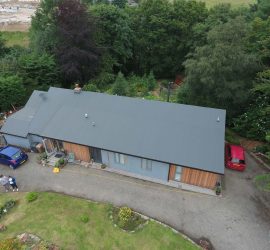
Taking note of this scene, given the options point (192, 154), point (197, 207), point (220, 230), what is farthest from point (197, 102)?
point (220, 230)

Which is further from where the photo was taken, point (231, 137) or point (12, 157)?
point (231, 137)

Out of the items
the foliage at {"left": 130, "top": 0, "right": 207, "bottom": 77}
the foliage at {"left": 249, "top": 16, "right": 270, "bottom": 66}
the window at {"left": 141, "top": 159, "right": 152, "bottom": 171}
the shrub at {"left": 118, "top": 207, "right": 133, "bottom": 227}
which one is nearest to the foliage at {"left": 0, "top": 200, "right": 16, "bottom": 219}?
the shrub at {"left": 118, "top": 207, "right": 133, "bottom": 227}

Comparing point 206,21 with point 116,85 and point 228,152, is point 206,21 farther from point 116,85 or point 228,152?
point 228,152

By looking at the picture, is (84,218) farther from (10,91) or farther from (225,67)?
(10,91)

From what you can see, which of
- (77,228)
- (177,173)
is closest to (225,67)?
(177,173)

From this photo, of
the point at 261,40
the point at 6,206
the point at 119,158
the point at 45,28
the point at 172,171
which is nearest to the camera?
the point at 6,206

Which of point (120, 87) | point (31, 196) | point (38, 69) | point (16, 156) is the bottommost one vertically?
point (31, 196)
